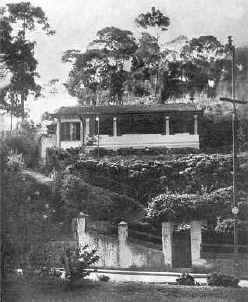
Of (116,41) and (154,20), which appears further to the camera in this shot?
(116,41)

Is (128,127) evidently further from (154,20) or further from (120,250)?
(154,20)

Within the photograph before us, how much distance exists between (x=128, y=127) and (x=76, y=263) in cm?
799

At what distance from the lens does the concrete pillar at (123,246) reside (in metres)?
11.7

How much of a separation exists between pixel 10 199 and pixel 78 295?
2236mm

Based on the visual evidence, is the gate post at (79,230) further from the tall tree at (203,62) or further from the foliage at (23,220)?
the tall tree at (203,62)

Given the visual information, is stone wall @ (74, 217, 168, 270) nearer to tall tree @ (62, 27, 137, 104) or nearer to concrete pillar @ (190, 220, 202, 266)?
concrete pillar @ (190, 220, 202, 266)

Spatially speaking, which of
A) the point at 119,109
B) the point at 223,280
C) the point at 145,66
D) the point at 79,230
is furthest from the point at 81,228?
the point at 145,66

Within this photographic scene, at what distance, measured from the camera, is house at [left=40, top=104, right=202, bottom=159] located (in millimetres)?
15398

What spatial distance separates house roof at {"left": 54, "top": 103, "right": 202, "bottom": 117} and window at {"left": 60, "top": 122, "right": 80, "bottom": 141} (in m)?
0.31

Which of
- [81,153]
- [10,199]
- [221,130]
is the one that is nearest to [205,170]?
[221,130]

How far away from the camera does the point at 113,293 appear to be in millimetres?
9219

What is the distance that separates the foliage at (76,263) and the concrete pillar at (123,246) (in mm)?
1595

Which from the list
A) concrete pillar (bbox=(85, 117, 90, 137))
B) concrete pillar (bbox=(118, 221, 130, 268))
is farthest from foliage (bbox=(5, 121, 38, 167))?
concrete pillar (bbox=(118, 221, 130, 268))

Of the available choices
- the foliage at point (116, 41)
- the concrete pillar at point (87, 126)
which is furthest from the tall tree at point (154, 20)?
the concrete pillar at point (87, 126)
